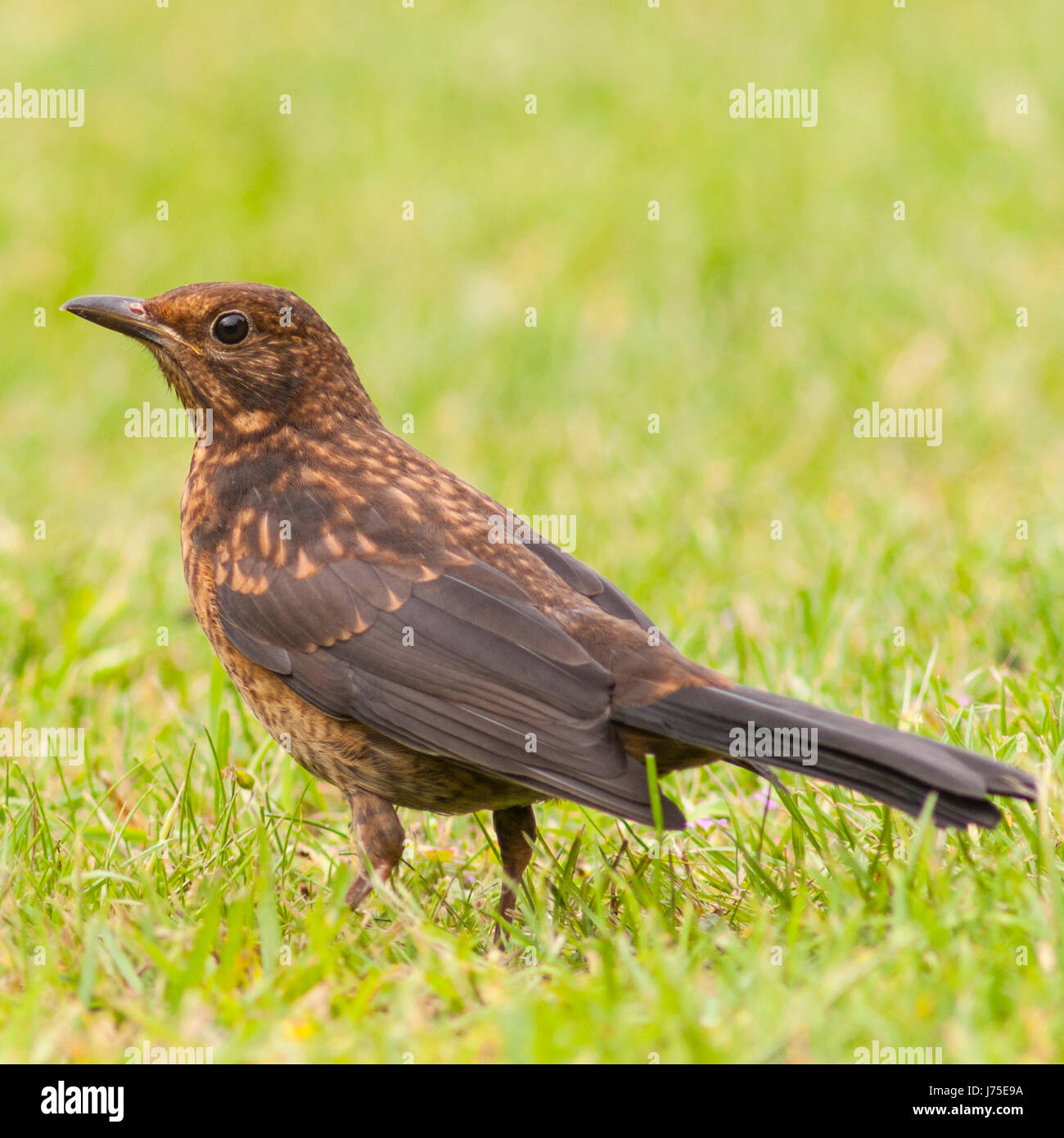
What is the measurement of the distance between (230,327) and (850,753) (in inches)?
86.2

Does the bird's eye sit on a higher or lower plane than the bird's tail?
higher

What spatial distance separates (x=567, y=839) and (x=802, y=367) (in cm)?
477

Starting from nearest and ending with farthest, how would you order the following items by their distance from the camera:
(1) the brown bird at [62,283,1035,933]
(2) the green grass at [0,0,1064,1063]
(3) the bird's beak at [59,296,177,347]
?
1. (2) the green grass at [0,0,1064,1063]
2. (1) the brown bird at [62,283,1035,933]
3. (3) the bird's beak at [59,296,177,347]

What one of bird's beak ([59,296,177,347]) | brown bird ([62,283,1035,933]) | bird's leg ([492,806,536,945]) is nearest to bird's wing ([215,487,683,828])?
brown bird ([62,283,1035,933])

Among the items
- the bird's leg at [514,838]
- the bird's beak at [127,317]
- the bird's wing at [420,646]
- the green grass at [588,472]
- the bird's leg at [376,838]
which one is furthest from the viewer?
the bird's beak at [127,317]

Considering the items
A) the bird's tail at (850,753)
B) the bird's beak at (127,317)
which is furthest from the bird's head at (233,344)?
the bird's tail at (850,753)

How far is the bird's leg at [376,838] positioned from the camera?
3.93 meters

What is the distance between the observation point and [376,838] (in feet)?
13.0

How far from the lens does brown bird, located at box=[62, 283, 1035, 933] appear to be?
11.3 feet

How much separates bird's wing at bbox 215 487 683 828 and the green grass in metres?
0.37

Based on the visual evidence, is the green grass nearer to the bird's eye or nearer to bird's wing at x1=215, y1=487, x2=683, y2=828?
bird's wing at x1=215, y1=487, x2=683, y2=828

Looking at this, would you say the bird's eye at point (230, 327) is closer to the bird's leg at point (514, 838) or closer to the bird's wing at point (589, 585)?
the bird's wing at point (589, 585)

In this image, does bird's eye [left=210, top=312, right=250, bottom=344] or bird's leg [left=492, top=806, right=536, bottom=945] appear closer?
bird's leg [left=492, top=806, right=536, bottom=945]

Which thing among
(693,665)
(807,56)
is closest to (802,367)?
(807,56)
